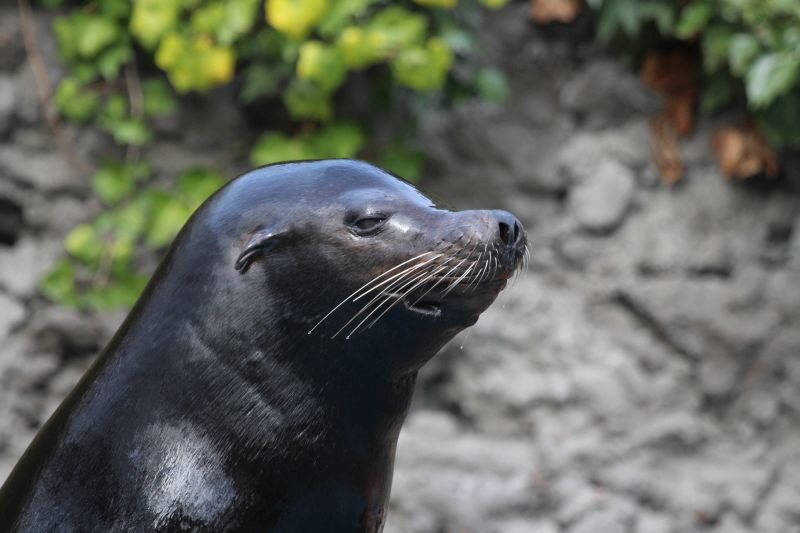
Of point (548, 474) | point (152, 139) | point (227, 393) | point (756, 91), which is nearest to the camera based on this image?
point (227, 393)

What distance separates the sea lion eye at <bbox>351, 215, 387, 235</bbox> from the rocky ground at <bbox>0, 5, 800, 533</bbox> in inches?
106

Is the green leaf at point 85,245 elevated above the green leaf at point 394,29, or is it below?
below

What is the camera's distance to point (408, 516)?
16.9 ft

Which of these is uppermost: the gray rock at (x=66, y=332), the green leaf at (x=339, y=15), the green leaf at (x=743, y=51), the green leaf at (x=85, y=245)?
the green leaf at (x=339, y=15)

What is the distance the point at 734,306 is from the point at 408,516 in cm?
168

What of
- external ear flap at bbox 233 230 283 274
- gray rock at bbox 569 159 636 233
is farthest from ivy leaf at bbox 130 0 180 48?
external ear flap at bbox 233 230 283 274

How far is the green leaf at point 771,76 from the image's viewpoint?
16.4 ft

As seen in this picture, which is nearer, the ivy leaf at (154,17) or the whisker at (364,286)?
the whisker at (364,286)

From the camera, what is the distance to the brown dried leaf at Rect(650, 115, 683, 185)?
5.64 meters

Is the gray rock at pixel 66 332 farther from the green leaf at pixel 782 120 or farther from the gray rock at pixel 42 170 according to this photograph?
the green leaf at pixel 782 120

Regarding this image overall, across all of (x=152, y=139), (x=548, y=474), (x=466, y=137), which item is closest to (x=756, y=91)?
(x=466, y=137)

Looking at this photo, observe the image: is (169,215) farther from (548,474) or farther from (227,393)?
(227,393)

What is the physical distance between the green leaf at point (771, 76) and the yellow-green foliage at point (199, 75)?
1.06 metres

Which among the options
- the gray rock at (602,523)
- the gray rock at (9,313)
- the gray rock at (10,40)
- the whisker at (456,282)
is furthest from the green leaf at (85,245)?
the whisker at (456,282)
